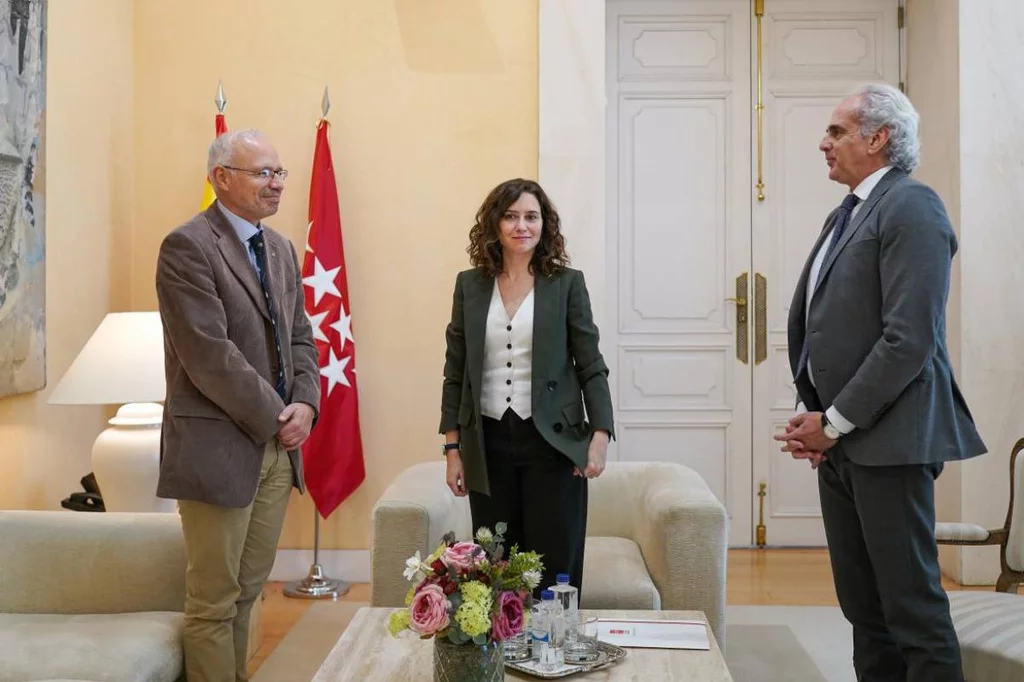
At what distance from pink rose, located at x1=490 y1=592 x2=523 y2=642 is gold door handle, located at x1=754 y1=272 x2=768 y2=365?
134 inches

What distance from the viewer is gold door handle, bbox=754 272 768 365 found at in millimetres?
5059

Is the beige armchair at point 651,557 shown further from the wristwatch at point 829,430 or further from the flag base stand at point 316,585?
the flag base stand at point 316,585

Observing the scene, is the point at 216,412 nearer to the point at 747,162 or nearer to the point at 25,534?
the point at 25,534

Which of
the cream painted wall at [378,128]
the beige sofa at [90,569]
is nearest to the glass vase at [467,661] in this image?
the beige sofa at [90,569]

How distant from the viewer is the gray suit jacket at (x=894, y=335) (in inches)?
85.7

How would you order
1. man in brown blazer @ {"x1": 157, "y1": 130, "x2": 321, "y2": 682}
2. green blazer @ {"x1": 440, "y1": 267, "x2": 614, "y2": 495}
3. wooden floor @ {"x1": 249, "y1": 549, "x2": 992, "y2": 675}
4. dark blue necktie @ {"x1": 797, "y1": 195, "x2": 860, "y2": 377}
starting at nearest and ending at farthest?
dark blue necktie @ {"x1": 797, "y1": 195, "x2": 860, "y2": 377} < man in brown blazer @ {"x1": 157, "y1": 130, "x2": 321, "y2": 682} < green blazer @ {"x1": 440, "y1": 267, "x2": 614, "y2": 495} < wooden floor @ {"x1": 249, "y1": 549, "x2": 992, "y2": 675}

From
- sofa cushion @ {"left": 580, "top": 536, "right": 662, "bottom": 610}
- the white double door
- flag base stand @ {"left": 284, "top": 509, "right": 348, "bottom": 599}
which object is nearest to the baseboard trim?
flag base stand @ {"left": 284, "top": 509, "right": 348, "bottom": 599}

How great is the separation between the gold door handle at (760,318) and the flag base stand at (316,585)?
2243 mm

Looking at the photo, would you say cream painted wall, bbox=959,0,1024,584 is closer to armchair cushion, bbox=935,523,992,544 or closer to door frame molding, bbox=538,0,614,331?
door frame molding, bbox=538,0,614,331

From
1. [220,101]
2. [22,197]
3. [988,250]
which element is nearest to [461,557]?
[22,197]

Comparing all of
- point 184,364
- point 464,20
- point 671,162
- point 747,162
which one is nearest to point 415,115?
point 464,20

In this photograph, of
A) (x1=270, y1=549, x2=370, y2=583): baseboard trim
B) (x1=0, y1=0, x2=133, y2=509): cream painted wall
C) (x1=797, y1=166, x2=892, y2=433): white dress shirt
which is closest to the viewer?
(x1=797, y1=166, x2=892, y2=433): white dress shirt

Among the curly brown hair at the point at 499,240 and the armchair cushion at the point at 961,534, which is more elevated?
the curly brown hair at the point at 499,240

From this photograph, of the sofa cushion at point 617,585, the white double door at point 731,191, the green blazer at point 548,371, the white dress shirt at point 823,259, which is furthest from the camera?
the white double door at point 731,191
